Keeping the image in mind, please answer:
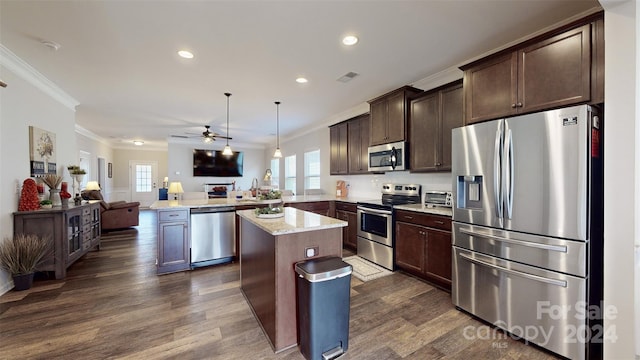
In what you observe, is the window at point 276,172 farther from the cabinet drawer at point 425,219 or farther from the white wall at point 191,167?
the cabinet drawer at point 425,219

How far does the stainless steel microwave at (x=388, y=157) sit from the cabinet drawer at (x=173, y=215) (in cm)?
293

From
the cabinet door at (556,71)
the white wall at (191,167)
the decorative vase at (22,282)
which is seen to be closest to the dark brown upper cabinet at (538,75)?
the cabinet door at (556,71)

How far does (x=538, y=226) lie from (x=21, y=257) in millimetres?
5152

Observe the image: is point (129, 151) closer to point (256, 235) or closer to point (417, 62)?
point (256, 235)

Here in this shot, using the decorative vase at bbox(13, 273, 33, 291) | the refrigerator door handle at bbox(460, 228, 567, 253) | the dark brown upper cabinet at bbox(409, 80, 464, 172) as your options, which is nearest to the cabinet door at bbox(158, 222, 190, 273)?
the decorative vase at bbox(13, 273, 33, 291)

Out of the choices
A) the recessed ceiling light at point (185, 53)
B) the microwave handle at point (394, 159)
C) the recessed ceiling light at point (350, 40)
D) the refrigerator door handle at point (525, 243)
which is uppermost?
the recessed ceiling light at point (185, 53)

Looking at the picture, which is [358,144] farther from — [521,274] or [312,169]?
Answer: [521,274]

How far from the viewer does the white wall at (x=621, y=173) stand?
62.1 inches

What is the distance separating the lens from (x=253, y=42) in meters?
2.55

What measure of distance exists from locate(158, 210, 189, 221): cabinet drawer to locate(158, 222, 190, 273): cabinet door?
67mm

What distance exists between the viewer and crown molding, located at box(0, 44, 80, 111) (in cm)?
277

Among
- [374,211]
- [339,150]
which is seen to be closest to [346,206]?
[374,211]

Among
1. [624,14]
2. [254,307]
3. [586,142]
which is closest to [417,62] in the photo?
[624,14]

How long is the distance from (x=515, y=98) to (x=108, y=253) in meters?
6.10
